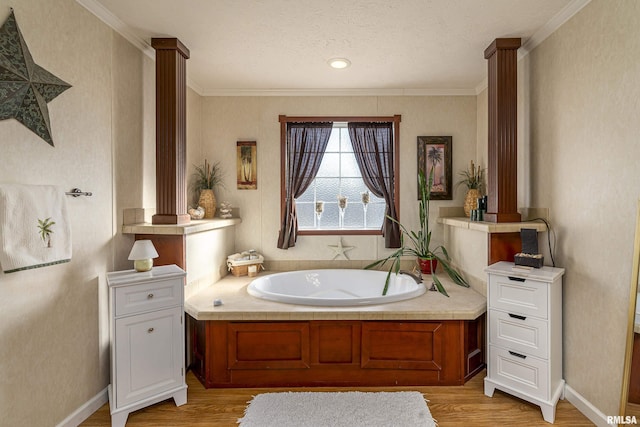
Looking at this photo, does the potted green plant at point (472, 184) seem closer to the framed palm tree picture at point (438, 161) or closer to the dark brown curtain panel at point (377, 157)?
the framed palm tree picture at point (438, 161)

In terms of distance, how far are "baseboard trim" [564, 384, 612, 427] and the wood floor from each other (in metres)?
0.03

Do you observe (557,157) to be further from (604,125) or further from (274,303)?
(274,303)

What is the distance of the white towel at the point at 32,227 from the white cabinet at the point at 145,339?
0.35 metres

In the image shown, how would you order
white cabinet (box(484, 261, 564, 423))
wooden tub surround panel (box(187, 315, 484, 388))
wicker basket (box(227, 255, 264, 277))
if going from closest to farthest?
white cabinet (box(484, 261, 564, 423)), wooden tub surround panel (box(187, 315, 484, 388)), wicker basket (box(227, 255, 264, 277))

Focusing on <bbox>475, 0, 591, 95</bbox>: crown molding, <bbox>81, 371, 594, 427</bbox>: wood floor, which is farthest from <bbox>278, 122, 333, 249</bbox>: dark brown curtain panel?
<bbox>475, 0, 591, 95</bbox>: crown molding

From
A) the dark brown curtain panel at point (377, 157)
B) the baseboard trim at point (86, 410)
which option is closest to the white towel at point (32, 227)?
the baseboard trim at point (86, 410)

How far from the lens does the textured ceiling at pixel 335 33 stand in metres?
2.05

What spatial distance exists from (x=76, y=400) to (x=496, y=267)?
2.69 metres

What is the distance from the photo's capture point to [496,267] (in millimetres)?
2260

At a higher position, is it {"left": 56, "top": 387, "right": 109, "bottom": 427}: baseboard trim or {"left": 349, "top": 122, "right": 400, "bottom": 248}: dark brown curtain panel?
{"left": 349, "top": 122, "right": 400, "bottom": 248}: dark brown curtain panel

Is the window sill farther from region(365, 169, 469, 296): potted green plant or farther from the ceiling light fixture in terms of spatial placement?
the ceiling light fixture

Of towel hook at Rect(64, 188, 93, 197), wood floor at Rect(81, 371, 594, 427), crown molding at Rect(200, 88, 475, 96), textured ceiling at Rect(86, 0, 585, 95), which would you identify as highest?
textured ceiling at Rect(86, 0, 585, 95)

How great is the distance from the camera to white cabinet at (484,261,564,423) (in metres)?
2.01

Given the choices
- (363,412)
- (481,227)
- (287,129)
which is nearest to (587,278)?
(481,227)
